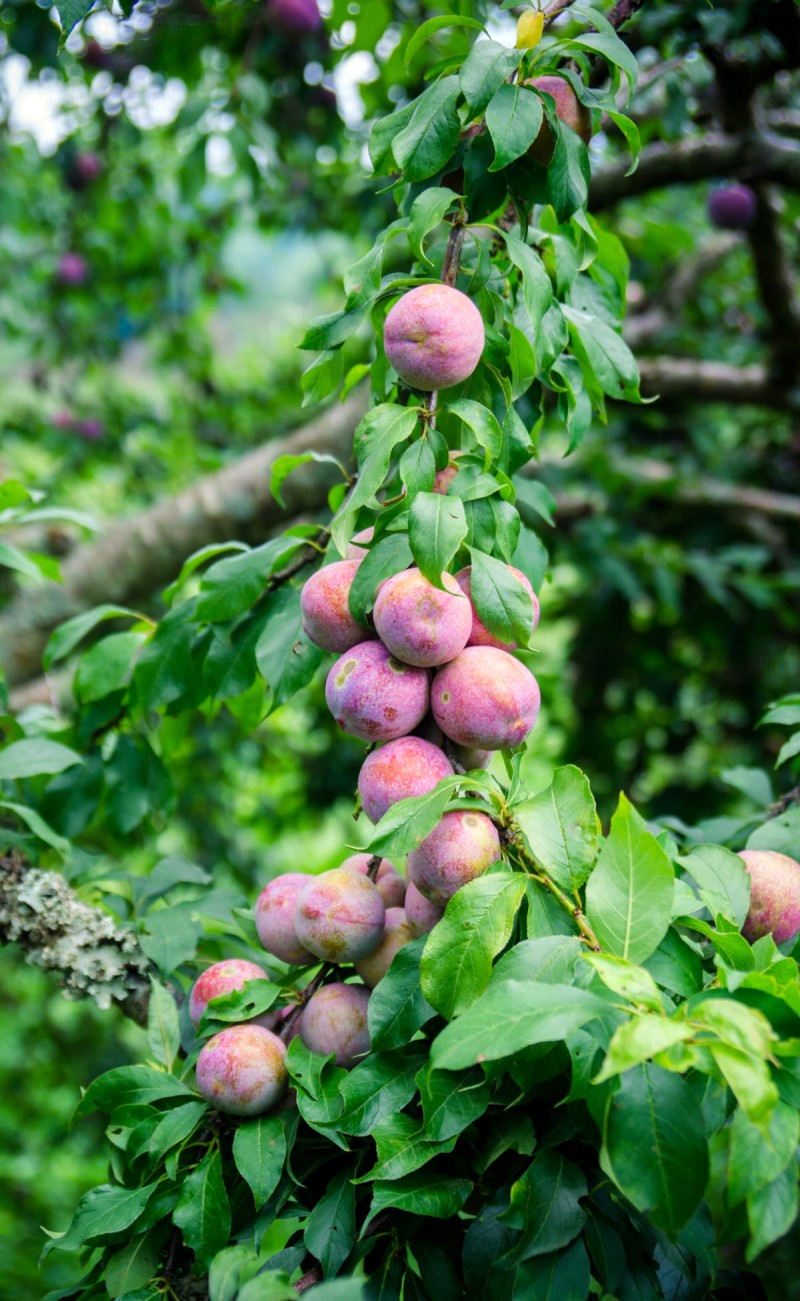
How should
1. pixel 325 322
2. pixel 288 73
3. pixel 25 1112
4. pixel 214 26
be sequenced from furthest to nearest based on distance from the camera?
pixel 25 1112, pixel 288 73, pixel 214 26, pixel 325 322

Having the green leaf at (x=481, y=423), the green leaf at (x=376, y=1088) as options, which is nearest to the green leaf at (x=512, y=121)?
the green leaf at (x=481, y=423)

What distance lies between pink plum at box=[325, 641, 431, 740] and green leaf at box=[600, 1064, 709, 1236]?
0.86ft

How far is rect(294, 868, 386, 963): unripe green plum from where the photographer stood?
657mm

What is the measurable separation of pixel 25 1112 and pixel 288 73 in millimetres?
3478

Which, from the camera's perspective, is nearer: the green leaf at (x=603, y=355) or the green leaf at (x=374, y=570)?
the green leaf at (x=374, y=570)

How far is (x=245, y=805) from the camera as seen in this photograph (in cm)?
367

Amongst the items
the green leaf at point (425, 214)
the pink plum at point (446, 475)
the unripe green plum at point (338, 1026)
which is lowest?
the unripe green plum at point (338, 1026)

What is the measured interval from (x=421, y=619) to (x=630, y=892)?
0.21 meters

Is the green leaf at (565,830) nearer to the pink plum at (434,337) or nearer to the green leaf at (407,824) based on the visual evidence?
the green leaf at (407,824)

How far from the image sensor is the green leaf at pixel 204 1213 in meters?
0.61

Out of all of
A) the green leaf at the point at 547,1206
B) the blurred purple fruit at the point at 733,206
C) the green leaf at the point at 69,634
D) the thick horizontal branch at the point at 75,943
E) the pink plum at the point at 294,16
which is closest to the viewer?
the green leaf at the point at 547,1206

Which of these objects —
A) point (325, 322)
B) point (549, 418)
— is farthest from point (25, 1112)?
point (325, 322)

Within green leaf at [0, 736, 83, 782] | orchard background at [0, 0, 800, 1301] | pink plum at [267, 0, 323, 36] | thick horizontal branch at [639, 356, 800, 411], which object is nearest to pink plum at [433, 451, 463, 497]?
orchard background at [0, 0, 800, 1301]

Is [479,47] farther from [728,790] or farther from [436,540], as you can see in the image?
[728,790]
